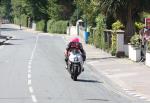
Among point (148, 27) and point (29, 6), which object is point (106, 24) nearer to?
point (148, 27)

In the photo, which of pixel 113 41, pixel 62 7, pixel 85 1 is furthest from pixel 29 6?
pixel 113 41

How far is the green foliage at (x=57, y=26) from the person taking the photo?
8896cm

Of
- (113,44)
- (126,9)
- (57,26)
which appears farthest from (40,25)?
(113,44)

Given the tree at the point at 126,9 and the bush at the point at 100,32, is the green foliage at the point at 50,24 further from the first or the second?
the tree at the point at 126,9

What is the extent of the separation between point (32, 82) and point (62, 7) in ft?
239

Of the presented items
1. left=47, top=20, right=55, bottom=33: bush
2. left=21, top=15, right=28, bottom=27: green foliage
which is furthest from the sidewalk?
left=21, top=15, right=28, bottom=27: green foliage

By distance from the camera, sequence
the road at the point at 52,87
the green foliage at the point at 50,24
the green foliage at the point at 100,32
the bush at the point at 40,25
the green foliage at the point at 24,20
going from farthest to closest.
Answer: the green foliage at the point at 24,20
the bush at the point at 40,25
the green foliage at the point at 50,24
the green foliage at the point at 100,32
the road at the point at 52,87

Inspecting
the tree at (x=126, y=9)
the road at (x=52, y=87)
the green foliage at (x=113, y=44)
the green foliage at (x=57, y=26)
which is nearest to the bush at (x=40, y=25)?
the green foliage at (x=57, y=26)

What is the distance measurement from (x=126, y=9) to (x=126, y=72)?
51.8 feet

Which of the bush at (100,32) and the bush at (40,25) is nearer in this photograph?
the bush at (100,32)

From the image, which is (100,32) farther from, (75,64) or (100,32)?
(75,64)

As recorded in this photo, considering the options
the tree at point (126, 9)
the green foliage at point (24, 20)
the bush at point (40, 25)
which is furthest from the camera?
the green foliage at point (24, 20)

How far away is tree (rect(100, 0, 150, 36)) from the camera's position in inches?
1582

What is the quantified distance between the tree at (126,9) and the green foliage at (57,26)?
4572 centimetres
